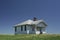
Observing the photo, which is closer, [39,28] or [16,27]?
[39,28]

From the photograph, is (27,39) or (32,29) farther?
(32,29)

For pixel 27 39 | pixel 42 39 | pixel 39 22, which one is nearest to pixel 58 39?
pixel 42 39

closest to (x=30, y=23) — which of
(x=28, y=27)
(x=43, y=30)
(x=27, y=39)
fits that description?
(x=28, y=27)

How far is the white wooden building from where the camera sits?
155 feet

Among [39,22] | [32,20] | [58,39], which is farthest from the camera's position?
[32,20]

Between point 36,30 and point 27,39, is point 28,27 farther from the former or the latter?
point 27,39

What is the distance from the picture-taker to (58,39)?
23.3m

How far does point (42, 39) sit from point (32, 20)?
2723 centimetres

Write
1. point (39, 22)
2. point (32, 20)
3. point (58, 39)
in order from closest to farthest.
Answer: point (58, 39) → point (39, 22) → point (32, 20)

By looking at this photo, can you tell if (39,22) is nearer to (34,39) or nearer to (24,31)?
(24,31)

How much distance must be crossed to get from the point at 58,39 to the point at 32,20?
27445 mm

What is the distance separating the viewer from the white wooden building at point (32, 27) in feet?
155

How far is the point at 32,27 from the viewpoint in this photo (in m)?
Answer: 47.6

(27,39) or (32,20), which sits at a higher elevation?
(32,20)
